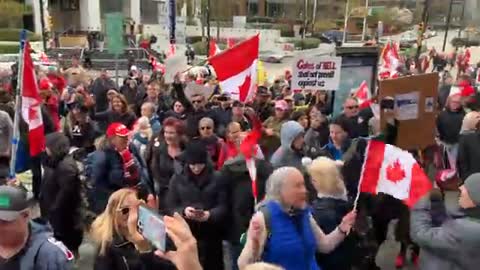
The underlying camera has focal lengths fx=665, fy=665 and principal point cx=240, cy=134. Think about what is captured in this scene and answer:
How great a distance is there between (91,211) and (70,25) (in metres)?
61.4

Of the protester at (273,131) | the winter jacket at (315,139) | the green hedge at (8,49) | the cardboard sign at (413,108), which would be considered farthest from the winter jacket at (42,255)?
the green hedge at (8,49)

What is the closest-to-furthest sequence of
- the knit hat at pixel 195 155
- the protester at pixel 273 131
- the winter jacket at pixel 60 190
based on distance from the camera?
1. the knit hat at pixel 195 155
2. the winter jacket at pixel 60 190
3. the protester at pixel 273 131

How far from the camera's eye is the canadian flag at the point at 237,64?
743 centimetres

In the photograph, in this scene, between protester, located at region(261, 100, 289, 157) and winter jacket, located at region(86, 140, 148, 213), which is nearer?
winter jacket, located at region(86, 140, 148, 213)

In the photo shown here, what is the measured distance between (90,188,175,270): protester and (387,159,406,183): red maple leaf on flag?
1.83 metres

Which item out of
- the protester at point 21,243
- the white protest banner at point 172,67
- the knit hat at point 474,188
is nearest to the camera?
the protester at point 21,243

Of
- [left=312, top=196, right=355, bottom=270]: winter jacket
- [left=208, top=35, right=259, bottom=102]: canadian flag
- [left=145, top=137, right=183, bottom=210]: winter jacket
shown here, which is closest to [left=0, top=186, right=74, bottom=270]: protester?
[left=312, top=196, right=355, bottom=270]: winter jacket

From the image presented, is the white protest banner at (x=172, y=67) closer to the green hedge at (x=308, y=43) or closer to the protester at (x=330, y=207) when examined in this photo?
the protester at (x=330, y=207)

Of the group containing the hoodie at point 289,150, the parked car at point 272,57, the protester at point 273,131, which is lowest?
the parked car at point 272,57

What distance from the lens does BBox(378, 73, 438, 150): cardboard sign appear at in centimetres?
642

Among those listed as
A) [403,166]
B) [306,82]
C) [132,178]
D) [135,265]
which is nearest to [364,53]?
[306,82]

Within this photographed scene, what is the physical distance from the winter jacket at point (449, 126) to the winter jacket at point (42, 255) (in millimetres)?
5913

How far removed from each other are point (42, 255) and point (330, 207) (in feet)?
7.03

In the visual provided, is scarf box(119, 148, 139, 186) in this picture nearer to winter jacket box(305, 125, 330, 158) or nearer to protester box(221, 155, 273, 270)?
protester box(221, 155, 273, 270)
